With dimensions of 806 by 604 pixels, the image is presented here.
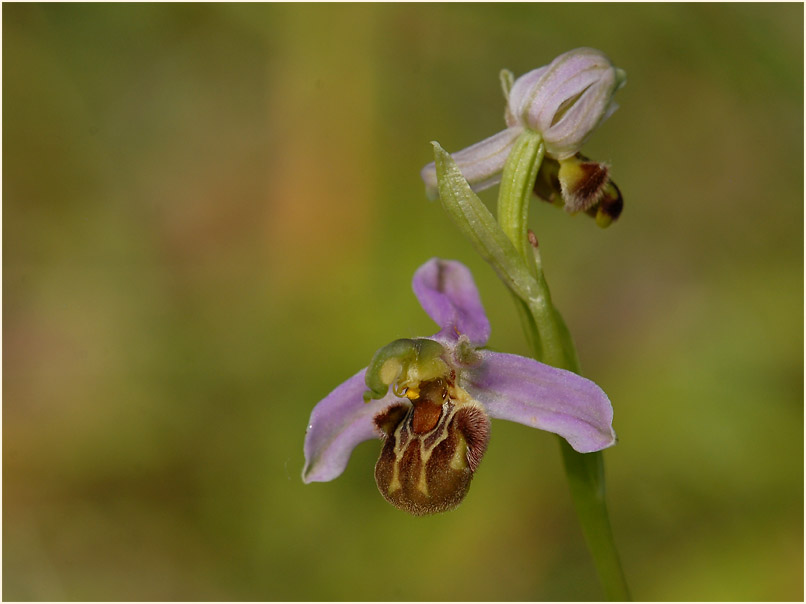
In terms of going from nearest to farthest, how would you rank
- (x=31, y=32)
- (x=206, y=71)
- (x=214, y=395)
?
(x=214, y=395)
(x=31, y=32)
(x=206, y=71)

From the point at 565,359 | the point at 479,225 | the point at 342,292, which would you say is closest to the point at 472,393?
the point at 565,359

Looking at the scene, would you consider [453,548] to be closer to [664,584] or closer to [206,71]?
[664,584]

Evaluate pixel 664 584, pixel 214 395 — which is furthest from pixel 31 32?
pixel 664 584

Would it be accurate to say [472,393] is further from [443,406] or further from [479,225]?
[479,225]

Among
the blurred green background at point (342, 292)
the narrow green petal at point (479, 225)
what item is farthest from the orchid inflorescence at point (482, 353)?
the blurred green background at point (342, 292)

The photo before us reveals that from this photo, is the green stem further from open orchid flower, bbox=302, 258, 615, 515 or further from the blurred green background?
the blurred green background

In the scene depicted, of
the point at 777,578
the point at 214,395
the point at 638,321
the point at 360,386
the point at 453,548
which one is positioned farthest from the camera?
the point at 638,321

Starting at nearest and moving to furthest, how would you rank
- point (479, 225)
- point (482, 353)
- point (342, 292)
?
point (479, 225) → point (482, 353) → point (342, 292)

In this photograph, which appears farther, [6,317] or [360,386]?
[6,317]
